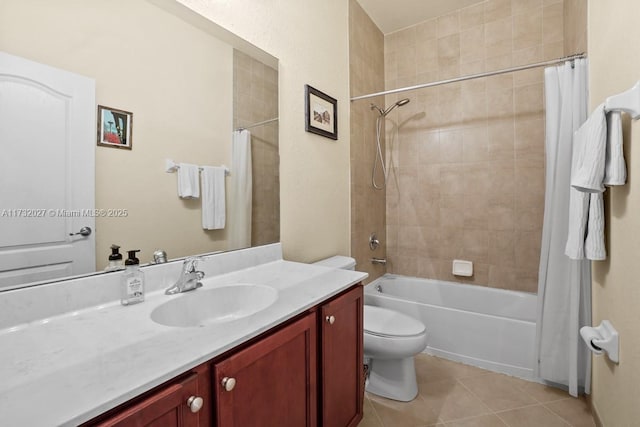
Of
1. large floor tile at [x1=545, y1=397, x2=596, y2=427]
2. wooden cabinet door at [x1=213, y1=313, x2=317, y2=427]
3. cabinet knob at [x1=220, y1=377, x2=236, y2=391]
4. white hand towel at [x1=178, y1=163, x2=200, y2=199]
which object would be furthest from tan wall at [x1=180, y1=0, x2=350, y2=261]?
large floor tile at [x1=545, y1=397, x2=596, y2=427]

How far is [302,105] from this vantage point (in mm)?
1824

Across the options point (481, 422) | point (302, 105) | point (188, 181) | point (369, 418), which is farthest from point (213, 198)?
point (481, 422)

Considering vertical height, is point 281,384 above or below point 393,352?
above

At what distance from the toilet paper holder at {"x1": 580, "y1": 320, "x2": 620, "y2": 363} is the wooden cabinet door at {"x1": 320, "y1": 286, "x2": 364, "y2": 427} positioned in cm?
98

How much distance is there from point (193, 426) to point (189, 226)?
752mm

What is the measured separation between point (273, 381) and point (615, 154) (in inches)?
55.3

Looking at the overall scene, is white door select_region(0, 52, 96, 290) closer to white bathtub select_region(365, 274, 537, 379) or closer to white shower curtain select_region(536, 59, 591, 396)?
white bathtub select_region(365, 274, 537, 379)

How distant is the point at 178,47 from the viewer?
3.84 feet

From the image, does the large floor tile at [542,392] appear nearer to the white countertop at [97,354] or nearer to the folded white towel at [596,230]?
the folded white towel at [596,230]

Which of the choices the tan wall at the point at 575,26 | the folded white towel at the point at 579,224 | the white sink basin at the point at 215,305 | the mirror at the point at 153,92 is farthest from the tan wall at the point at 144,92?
the tan wall at the point at 575,26

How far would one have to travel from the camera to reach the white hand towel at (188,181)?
46.3 inches

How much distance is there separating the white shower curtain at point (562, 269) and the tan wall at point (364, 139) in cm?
121

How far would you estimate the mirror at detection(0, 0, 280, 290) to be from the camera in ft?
2.85

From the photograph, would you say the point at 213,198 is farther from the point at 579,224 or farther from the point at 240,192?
the point at 579,224
